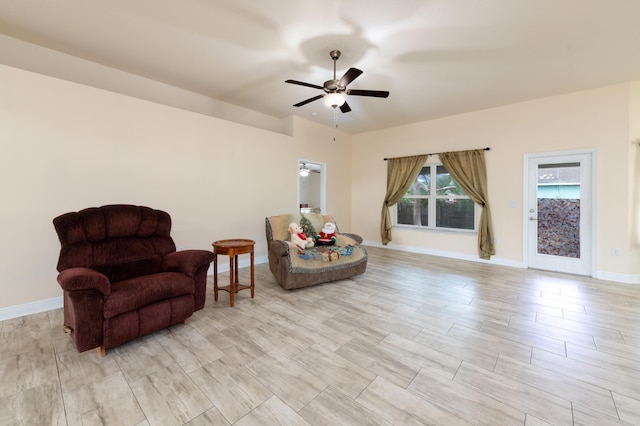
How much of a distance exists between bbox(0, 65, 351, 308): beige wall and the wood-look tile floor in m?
0.87

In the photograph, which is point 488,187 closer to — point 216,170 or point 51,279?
point 216,170

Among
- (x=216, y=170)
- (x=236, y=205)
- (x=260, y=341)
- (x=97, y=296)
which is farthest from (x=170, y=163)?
(x=260, y=341)

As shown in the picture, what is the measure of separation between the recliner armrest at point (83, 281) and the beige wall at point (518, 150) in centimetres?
543

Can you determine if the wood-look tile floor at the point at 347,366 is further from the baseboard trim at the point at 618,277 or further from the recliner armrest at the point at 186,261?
the baseboard trim at the point at 618,277

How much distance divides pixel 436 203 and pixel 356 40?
3.93m

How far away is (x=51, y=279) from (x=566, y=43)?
615cm

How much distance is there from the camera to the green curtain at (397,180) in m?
5.69

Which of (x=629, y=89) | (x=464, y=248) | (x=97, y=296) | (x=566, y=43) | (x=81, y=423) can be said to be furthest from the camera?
(x=464, y=248)

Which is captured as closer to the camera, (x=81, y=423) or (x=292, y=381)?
(x=81, y=423)

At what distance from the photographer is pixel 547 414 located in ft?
4.77

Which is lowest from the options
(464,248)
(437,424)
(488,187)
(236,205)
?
(437,424)

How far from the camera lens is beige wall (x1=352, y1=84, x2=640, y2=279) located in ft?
12.3

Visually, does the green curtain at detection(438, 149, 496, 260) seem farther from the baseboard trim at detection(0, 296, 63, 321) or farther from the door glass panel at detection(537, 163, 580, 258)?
the baseboard trim at detection(0, 296, 63, 321)

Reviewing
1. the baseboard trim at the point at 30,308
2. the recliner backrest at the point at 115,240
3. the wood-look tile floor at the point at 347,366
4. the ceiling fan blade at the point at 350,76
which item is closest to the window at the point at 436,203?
the wood-look tile floor at the point at 347,366
